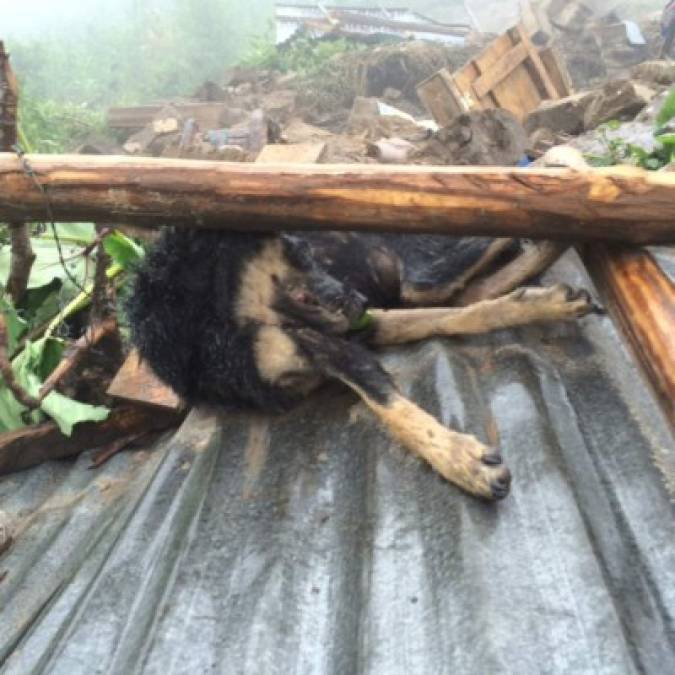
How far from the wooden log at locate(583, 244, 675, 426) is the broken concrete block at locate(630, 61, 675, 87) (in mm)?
7030

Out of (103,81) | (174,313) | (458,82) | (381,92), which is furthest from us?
(103,81)

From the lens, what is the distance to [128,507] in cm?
270

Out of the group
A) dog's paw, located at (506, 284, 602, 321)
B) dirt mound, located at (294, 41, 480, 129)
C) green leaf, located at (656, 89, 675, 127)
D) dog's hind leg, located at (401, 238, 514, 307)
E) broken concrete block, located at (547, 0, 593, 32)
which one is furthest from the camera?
broken concrete block, located at (547, 0, 593, 32)

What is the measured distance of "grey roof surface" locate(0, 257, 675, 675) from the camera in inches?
66.9

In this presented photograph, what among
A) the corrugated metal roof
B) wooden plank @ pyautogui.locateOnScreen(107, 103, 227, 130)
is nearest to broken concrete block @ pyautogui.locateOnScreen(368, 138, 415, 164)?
wooden plank @ pyautogui.locateOnScreen(107, 103, 227, 130)

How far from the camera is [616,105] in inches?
264

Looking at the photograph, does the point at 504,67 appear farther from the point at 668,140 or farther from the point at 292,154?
the point at 668,140

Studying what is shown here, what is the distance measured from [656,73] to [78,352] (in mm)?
8206

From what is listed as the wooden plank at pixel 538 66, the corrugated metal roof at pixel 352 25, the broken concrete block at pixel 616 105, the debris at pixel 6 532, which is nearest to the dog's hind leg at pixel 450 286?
the debris at pixel 6 532

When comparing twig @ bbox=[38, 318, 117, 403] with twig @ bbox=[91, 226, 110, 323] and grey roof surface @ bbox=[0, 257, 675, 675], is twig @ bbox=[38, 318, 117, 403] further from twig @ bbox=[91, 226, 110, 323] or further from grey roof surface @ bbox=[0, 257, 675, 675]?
grey roof surface @ bbox=[0, 257, 675, 675]

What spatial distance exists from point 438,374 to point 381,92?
1374 centimetres

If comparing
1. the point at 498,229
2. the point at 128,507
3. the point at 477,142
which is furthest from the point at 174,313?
the point at 477,142

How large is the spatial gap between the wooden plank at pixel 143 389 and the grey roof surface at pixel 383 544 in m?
0.15

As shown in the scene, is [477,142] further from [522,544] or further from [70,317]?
[522,544]
